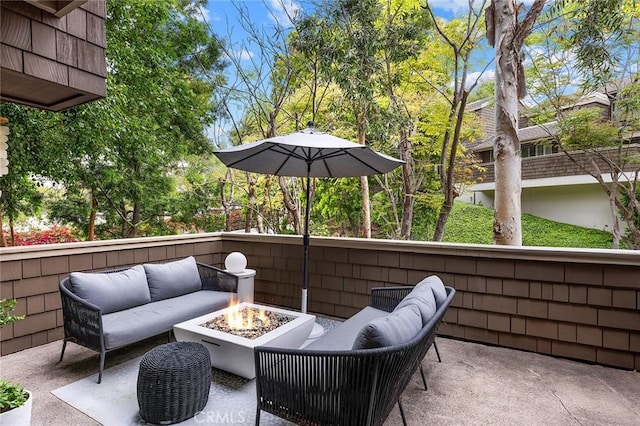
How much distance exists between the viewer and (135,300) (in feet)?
11.7

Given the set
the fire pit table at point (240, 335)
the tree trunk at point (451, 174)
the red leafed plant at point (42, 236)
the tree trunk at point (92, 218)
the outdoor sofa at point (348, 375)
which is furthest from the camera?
the tree trunk at point (92, 218)

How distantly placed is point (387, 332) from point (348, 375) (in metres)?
0.30

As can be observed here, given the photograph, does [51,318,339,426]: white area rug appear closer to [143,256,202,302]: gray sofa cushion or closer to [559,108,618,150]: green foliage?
[143,256,202,302]: gray sofa cushion

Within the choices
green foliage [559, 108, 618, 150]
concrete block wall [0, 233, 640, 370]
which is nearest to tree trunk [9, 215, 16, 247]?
concrete block wall [0, 233, 640, 370]

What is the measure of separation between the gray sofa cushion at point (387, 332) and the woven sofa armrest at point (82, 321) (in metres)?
2.23

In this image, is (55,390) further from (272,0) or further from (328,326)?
(272,0)

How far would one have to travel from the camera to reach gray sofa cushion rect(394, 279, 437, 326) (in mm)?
2270

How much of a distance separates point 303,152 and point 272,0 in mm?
4731

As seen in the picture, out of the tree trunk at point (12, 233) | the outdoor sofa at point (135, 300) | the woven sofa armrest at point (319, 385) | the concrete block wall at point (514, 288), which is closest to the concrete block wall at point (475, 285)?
the concrete block wall at point (514, 288)

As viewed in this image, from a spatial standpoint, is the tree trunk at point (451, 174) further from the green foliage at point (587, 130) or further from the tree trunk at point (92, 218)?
the tree trunk at point (92, 218)

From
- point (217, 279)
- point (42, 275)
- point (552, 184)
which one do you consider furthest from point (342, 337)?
point (552, 184)

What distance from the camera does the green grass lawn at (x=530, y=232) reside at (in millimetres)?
10062

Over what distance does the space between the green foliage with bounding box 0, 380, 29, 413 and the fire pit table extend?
113 centimetres

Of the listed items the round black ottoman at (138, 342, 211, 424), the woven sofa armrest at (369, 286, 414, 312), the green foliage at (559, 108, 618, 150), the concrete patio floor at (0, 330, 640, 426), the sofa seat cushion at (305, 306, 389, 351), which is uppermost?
the green foliage at (559, 108, 618, 150)
